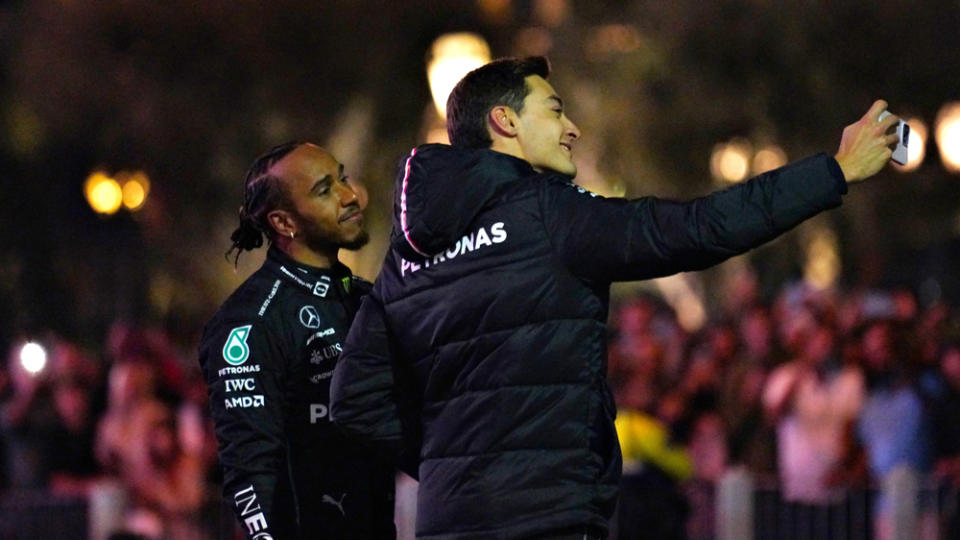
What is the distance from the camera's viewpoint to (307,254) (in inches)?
297

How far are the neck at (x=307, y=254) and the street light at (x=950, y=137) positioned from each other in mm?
14608

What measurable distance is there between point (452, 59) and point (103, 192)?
1474 cm

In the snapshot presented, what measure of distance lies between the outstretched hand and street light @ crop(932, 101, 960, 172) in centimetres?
1570

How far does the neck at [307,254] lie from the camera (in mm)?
7547

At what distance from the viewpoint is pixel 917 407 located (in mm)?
13500

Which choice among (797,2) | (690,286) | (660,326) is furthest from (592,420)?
(690,286)

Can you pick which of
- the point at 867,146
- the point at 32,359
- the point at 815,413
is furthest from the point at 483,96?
the point at 32,359

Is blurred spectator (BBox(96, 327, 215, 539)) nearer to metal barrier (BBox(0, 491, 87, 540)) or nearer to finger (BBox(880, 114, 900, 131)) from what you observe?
metal barrier (BBox(0, 491, 87, 540))

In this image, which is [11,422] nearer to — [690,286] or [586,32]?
[586,32]

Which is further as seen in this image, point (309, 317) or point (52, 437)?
point (52, 437)

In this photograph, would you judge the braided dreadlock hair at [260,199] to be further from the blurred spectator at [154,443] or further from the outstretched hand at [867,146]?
the blurred spectator at [154,443]

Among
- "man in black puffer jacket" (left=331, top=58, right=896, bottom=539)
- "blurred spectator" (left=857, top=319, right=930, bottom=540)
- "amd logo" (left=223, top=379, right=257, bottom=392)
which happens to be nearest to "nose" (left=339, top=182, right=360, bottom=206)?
"amd logo" (left=223, top=379, right=257, bottom=392)

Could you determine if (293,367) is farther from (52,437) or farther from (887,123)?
(52,437)

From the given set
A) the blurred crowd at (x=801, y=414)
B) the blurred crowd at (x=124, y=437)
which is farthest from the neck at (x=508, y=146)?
the blurred crowd at (x=124, y=437)
